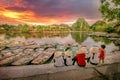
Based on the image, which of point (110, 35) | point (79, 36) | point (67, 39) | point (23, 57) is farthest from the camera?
point (79, 36)

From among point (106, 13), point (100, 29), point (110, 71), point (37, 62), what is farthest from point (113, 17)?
point (100, 29)

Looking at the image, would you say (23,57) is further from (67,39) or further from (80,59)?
(67,39)

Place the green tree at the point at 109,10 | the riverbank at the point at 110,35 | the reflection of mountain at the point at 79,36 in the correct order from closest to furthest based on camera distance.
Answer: the green tree at the point at 109,10 → the riverbank at the point at 110,35 → the reflection of mountain at the point at 79,36

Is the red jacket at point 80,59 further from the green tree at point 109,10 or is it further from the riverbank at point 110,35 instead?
the riverbank at point 110,35

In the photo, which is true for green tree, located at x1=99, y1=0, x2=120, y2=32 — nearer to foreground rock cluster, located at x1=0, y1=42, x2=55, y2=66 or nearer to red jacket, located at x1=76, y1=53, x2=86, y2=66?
foreground rock cluster, located at x1=0, y1=42, x2=55, y2=66

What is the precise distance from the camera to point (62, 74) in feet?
14.0

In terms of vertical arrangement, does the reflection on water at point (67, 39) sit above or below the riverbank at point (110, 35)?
below

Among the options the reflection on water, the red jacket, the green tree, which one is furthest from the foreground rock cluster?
the reflection on water

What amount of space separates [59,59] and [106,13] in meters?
7.82

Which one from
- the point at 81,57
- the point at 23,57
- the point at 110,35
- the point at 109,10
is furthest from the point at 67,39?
the point at 81,57

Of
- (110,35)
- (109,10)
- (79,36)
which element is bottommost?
(79,36)

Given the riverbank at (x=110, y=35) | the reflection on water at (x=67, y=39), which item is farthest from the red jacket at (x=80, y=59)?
the riverbank at (x=110, y=35)

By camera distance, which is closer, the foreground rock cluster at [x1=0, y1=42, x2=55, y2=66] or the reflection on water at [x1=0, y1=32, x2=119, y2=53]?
the foreground rock cluster at [x1=0, y1=42, x2=55, y2=66]

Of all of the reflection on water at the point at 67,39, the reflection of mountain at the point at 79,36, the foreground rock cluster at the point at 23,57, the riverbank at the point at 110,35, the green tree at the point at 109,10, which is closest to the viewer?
the foreground rock cluster at the point at 23,57
